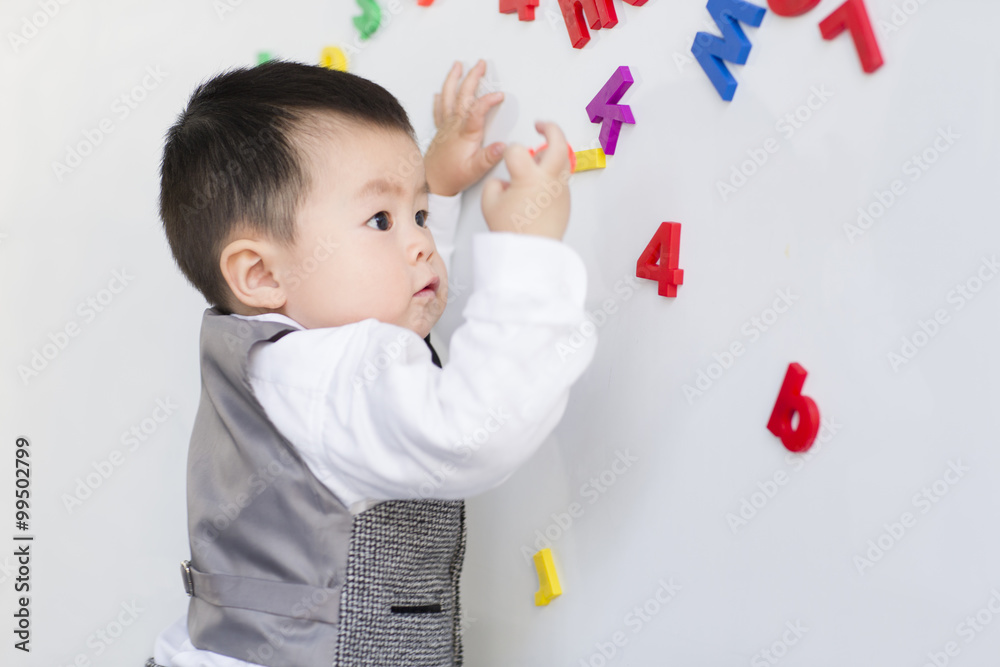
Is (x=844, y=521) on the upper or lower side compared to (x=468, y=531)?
upper

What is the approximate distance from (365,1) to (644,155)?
18.0 inches

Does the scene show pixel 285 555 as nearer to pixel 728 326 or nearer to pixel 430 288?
pixel 430 288

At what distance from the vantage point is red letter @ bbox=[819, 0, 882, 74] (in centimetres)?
60

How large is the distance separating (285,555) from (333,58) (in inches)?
24.6

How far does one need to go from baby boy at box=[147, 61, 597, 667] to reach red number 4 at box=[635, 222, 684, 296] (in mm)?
104

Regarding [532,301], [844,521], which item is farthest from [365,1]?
[844,521]

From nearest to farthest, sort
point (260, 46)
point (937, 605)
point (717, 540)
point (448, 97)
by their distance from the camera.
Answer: point (937, 605)
point (717, 540)
point (448, 97)
point (260, 46)

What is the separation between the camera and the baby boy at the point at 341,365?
0.65m

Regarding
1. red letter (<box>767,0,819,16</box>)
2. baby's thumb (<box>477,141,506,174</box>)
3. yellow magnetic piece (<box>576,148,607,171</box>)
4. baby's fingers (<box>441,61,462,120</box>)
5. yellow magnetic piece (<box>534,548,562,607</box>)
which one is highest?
red letter (<box>767,0,819,16</box>)

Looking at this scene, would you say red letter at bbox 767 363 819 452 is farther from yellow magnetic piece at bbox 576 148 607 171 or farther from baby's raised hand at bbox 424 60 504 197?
baby's raised hand at bbox 424 60 504 197

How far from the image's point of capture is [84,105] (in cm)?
122

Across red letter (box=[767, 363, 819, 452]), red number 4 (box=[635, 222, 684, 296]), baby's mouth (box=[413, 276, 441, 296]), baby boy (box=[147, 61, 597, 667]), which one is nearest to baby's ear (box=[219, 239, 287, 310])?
baby boy (box=[147, 61, 597, 667])

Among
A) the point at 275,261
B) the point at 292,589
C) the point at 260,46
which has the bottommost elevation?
the point at 292,589

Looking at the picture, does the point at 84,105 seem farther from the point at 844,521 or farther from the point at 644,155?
the point at 844,521
